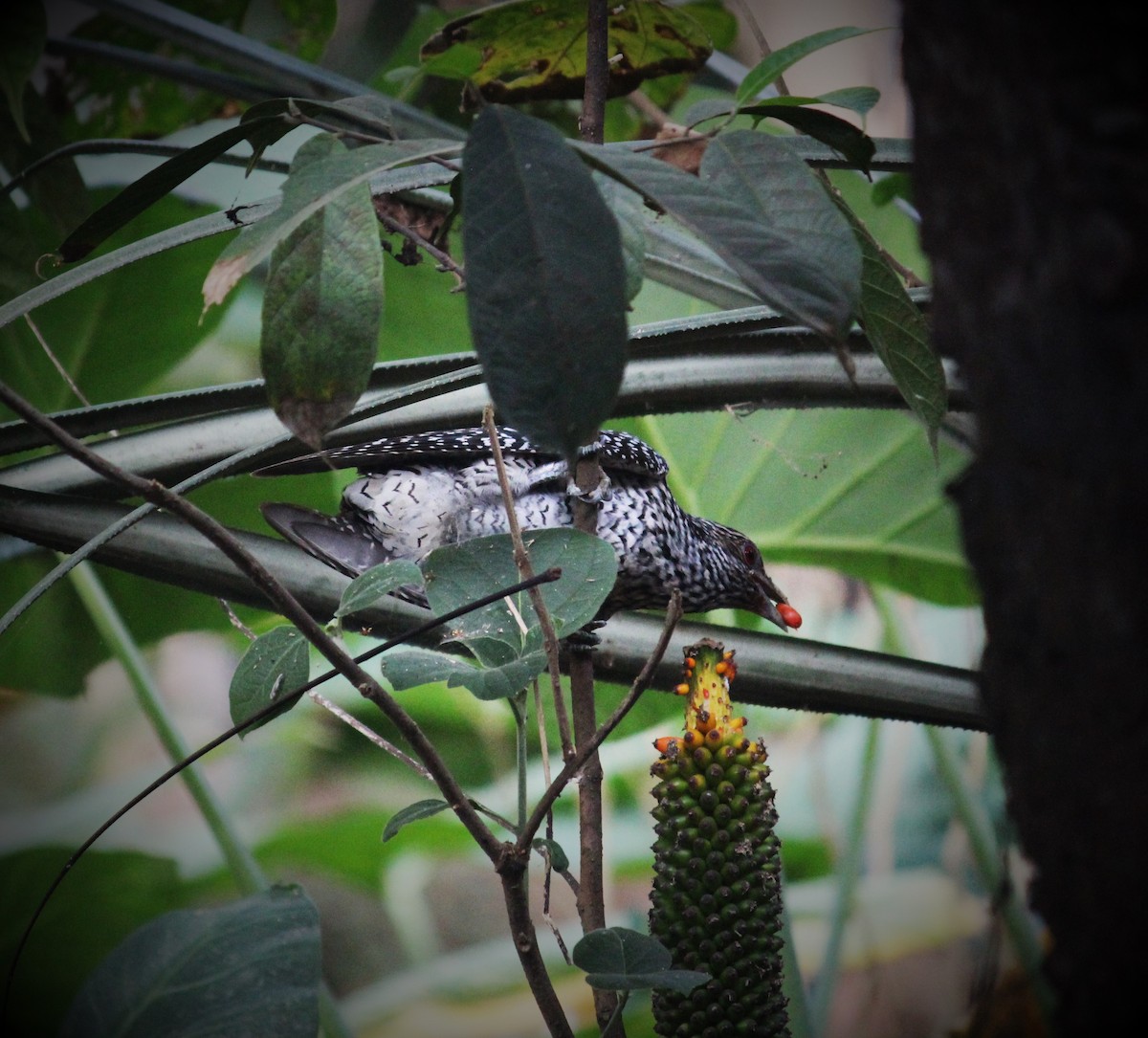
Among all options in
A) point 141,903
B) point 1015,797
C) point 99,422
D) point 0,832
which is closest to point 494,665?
point 1015,797

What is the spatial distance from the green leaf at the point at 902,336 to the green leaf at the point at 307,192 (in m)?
0.28

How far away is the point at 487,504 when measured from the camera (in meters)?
1.14

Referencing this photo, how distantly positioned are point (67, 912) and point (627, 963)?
41.7 inches

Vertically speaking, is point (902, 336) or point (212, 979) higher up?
point (902, 336)

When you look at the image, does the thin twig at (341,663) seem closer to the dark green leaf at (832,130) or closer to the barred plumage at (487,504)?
the dark green leaf at (832,130)

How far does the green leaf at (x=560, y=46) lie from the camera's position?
0.98m

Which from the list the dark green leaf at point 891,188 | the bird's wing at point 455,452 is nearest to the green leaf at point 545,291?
the bird's wing at point 455,452

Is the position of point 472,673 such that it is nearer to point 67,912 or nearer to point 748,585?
point 748,585

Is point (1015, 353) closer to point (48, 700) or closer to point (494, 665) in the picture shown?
point (494, 665)

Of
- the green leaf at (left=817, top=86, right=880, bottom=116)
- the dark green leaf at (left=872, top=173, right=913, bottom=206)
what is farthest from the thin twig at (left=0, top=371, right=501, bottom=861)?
the dark green leaf at (left=872, top=173, right=913, bottom=206)

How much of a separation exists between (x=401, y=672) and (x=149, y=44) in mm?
1351

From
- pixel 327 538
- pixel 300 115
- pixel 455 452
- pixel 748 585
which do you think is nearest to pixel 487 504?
pixel 455 452

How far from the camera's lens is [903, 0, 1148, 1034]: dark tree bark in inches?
11.0

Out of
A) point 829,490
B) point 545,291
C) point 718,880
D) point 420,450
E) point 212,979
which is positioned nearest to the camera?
point 545,291
